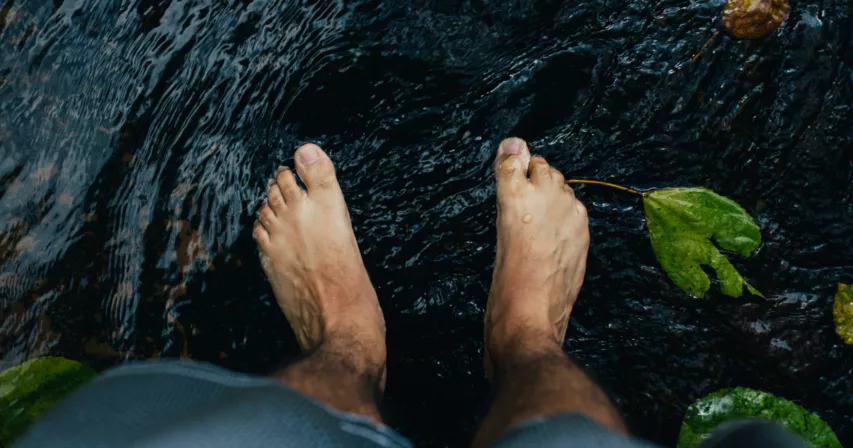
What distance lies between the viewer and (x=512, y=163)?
1.46 meters

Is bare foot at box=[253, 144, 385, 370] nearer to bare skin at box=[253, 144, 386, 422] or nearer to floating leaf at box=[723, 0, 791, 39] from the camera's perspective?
bare skin at box=[253, 144, 386, 422]

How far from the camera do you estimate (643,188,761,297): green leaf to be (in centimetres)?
141

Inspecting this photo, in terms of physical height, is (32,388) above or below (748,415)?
above

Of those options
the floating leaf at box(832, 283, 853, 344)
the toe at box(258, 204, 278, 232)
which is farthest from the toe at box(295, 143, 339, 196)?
the floating leaf at box(832, 283, 853, 344)

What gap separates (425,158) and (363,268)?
294mm

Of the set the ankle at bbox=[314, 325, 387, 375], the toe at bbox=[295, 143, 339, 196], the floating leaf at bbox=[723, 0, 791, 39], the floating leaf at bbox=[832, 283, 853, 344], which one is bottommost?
the floating leaf at bbox=[832, 283, 853, 344]

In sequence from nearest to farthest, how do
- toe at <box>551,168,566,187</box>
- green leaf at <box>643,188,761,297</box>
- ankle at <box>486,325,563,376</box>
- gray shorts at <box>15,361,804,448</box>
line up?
gray shorts at <box>15,361,804,448</box>, ankle at <box>486,325,563,376</box>, green leaf at <box>643,188,761,297</box>, toe at <box>551,168,566,187</box>

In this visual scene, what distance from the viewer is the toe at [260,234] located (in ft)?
5.02

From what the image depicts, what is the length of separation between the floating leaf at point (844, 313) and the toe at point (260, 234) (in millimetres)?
1305

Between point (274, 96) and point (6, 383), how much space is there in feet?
2.77

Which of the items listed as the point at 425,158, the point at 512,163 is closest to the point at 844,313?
the point at 512,163

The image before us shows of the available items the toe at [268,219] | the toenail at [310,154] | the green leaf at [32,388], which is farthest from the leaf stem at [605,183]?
the green leaf at [32,388]

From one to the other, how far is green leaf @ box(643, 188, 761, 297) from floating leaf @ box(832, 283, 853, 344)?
220mm

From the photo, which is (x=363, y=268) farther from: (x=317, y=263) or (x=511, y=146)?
(x=511, y=146)
